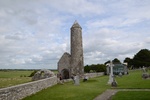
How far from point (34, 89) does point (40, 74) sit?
1009 centimetres

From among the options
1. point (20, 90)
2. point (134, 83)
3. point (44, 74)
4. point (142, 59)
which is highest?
point (142, 59)

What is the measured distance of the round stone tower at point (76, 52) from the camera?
37969 millimetres

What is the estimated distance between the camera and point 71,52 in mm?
38625

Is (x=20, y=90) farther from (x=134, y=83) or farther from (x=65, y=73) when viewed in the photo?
(x=65, y=73)

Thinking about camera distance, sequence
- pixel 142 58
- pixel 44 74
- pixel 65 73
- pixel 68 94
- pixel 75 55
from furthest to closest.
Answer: pixel 142 58, pixel 65 73, pixel 75 55, pixel 44 74, pixel 68 94

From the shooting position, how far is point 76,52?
38.0m

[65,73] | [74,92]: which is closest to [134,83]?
[74,92]

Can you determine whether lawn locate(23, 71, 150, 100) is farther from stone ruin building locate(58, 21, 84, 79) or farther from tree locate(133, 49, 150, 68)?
tree locate(133, 49, 150, 68)

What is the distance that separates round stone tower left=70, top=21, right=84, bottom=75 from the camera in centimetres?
3797

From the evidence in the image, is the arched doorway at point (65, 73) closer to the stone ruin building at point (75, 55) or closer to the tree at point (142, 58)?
the stone ruin building at point (75, 55)

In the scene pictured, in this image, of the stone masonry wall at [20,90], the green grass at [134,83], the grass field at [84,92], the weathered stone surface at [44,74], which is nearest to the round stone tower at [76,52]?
the green grass at [134,83]

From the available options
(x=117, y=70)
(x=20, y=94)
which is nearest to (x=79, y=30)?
(x=117, y=70)

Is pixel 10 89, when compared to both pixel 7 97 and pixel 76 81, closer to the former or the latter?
pixel 7 97

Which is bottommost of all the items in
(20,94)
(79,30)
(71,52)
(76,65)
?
(20,94)
